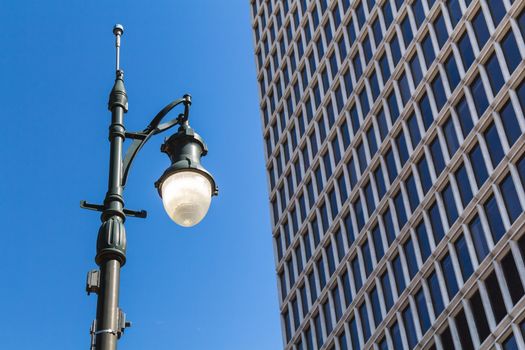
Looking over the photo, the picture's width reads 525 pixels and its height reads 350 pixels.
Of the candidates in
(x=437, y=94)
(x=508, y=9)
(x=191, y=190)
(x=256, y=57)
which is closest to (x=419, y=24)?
(x=437, y=94)

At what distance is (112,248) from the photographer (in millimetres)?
8992

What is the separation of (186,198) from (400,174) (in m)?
45.5

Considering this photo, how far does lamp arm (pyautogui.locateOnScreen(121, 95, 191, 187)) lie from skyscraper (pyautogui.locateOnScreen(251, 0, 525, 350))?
32.8 meters

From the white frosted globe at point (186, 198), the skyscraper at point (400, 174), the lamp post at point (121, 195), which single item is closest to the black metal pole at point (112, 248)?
the lamp post at point (121, 195)

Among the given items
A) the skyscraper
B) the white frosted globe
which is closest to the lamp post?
the white frosted globe

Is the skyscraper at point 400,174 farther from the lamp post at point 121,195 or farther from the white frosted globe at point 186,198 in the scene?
the white frosted globe at point 186,198

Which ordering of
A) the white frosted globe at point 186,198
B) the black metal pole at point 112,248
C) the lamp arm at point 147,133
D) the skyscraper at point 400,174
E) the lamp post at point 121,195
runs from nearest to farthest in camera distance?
the black metal pole at point 112,248, the lamp post at point 121,195, the white frosted globe at point 186,198, the lamp arm at point 147,133, the skyscraper at point 400,174

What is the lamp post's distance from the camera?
8.70 m

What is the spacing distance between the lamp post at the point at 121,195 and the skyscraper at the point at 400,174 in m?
33.4

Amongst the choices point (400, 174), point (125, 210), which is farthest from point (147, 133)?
point (400, 174)

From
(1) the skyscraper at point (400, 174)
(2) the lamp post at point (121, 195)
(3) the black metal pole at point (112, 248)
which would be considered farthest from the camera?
(1) the skyscraper at point (400, 174)

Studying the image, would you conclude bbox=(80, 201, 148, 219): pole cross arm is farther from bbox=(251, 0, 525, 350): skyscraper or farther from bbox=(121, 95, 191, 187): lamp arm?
bbox=(251, 0, 525, 350): skyscraper

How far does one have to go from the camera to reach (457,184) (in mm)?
48469

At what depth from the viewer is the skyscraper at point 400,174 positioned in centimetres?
4500
